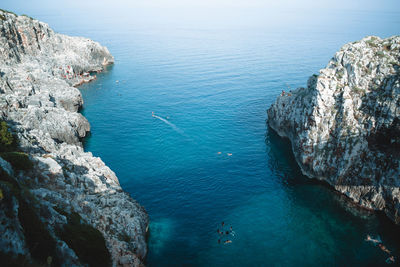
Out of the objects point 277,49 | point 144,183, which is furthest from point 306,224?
point 277,49

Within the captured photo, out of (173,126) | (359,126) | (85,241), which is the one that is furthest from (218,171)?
Answer: (85,241)

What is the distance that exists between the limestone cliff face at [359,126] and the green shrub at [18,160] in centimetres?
4890

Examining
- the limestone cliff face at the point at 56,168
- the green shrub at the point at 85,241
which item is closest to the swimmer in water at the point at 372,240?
the limestone cliff face at the point at 56,168

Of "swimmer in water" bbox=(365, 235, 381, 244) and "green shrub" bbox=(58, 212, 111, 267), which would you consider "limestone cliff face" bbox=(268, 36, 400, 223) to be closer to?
"swimmer in water" bbox=(365, 235, 381, 244)

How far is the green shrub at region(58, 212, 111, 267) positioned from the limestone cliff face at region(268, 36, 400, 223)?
139 feet

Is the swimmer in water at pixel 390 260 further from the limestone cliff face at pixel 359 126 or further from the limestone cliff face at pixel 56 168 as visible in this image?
the limestone cliff face at pixel 56 168

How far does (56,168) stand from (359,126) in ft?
169

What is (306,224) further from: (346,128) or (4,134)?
(4,134)

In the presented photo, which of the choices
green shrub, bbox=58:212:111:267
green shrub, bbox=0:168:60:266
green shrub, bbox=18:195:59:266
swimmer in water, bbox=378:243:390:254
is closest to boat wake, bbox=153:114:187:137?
green shrub, bbox=58:212:111:267

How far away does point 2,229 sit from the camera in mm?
19078

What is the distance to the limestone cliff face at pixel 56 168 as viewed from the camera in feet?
98.2

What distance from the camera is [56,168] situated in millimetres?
39375

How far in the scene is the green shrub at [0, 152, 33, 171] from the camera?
34.9 metres

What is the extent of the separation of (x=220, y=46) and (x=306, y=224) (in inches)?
5429
